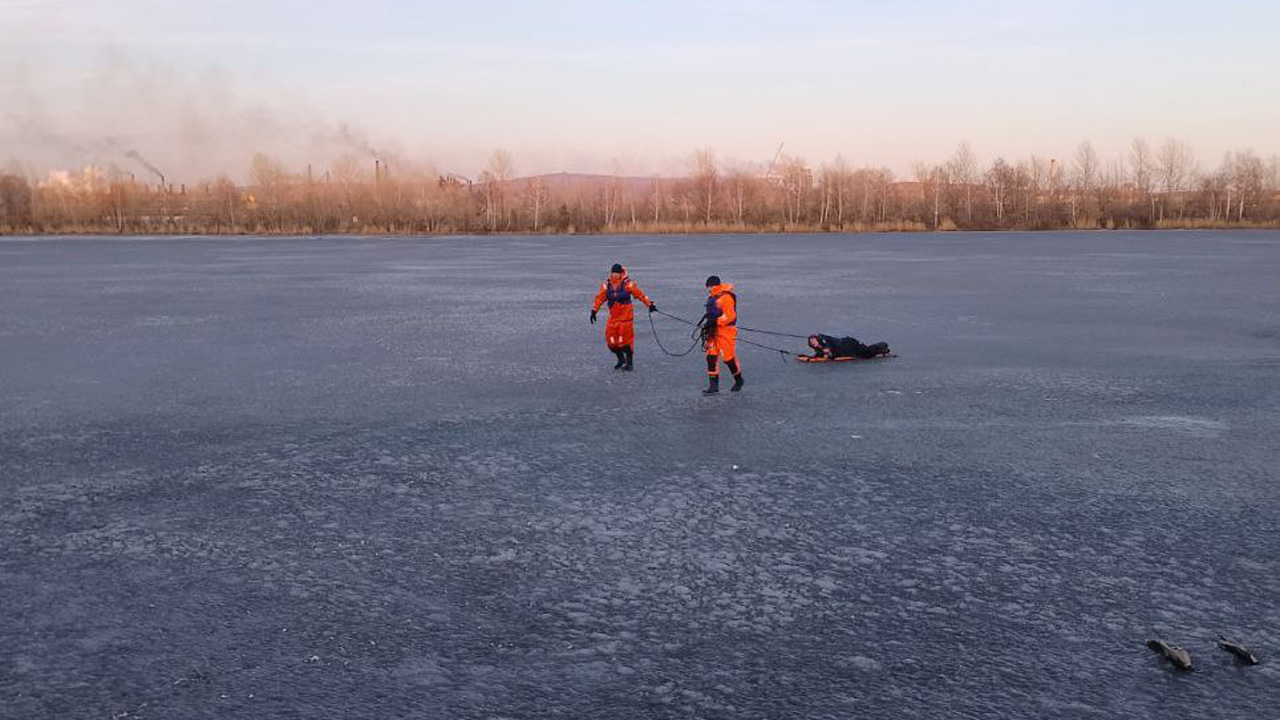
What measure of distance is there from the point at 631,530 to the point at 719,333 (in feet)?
19.2

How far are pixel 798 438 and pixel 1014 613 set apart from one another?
15.0 feet

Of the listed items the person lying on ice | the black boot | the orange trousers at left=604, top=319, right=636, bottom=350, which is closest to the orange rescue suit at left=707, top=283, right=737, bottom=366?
the black boot

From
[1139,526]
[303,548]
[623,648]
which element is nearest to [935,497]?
[1139,526]

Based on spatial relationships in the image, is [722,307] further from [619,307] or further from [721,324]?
[619,307]

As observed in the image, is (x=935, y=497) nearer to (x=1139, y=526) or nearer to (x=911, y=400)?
(x=1139, y=526)

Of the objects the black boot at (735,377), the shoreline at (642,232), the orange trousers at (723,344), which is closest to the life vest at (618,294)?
the orange trousers at (723,344)

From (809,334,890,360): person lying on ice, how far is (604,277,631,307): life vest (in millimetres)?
2786

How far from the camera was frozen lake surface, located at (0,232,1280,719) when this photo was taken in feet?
16.5

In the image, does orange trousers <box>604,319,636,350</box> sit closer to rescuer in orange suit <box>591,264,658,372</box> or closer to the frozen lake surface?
rescuer in orange suit <box>591,264,658,372</box>

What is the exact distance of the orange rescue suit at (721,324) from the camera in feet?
42.2

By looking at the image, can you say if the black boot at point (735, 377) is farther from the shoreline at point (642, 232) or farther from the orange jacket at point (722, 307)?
the shoreline at point (642, 232)

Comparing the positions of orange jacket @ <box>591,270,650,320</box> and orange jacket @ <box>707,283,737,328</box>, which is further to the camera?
orange jacket @ <box>591,270,650,320</box>

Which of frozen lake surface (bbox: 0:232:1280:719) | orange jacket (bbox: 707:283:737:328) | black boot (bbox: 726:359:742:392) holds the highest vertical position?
orange jacket (bbox: 707:283:737:328)

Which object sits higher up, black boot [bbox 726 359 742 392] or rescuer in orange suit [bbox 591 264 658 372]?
rescuer in orange suit [bbox 591 264 658 372]
